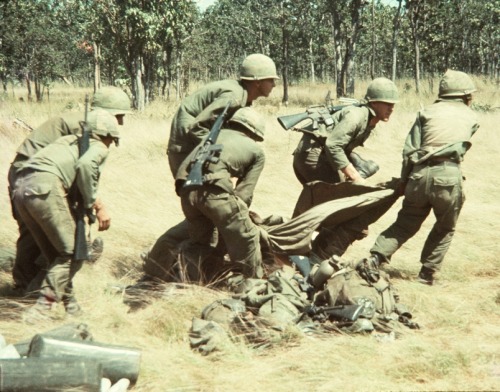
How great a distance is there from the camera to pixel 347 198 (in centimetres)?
609

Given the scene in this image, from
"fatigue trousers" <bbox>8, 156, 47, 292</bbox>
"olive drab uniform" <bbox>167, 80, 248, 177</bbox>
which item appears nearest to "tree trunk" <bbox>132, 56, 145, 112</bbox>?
"olive drab uniform" <bbox>167, 80, 248, 177</bbox>

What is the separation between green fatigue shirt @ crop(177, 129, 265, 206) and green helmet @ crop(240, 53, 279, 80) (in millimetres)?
701

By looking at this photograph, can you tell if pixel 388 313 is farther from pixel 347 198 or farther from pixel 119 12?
pixel 119 12

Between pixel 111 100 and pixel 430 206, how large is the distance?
3040 millimetres

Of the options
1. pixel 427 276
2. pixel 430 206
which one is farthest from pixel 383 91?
pixel 427 276

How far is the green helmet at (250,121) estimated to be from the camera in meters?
5.36

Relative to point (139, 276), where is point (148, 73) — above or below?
above

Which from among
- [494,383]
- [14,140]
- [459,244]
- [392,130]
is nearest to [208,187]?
[494,383]

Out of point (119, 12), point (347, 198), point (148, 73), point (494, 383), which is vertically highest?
point (119, 12)

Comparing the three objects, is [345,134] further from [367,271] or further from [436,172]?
[367,271]

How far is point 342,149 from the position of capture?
19.8 ft

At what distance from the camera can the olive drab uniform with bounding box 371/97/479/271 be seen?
19.7ft

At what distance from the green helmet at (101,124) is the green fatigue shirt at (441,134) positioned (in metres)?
2.66

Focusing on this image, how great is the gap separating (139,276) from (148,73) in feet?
51.6
